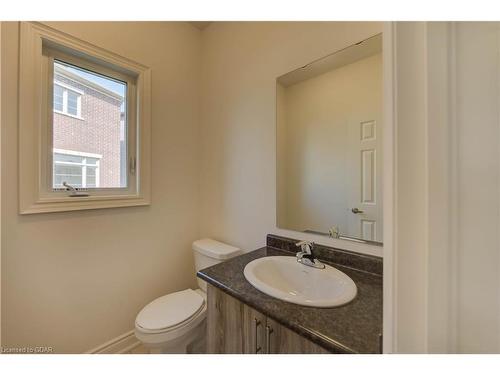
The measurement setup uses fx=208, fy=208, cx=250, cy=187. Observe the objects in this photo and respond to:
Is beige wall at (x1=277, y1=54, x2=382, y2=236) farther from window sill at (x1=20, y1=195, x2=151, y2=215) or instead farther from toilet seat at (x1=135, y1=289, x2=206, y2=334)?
window sill at (x1=20, y1=195, x2=151, y2=215)

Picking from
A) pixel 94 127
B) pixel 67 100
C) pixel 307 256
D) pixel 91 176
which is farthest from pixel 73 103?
pixel 307 256

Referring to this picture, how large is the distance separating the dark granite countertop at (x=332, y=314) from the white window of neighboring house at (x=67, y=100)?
4.02 ft

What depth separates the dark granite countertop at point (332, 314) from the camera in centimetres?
55

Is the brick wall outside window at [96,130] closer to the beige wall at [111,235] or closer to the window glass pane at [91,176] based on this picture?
the window glass pane at [91,176]

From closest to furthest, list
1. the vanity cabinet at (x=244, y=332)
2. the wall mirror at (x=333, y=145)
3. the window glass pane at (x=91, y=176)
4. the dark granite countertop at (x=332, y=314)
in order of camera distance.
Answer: the dark granite countertop at (x=332, y=314) < the vanity cabinet at (x=244, y=332) < the wall mirror at (x=333, y=145) < the window glass pane at (x=91, y=176)

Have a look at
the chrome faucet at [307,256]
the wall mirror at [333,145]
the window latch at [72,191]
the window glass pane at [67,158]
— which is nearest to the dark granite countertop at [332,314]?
the chrome faucet at [307,256]

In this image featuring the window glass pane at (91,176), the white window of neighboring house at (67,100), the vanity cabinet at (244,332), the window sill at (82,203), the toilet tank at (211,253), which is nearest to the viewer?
the vanity cabinet at (244,332)

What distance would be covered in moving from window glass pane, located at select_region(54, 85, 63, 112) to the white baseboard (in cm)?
147

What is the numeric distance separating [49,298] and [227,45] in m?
1.99

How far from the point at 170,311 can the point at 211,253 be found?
0.40m

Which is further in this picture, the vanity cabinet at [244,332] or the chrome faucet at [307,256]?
the chrome faucet at [307,256]

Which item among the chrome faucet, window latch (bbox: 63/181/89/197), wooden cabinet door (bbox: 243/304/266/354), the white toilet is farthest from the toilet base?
window latch (bbox: 63/181/89/197)
